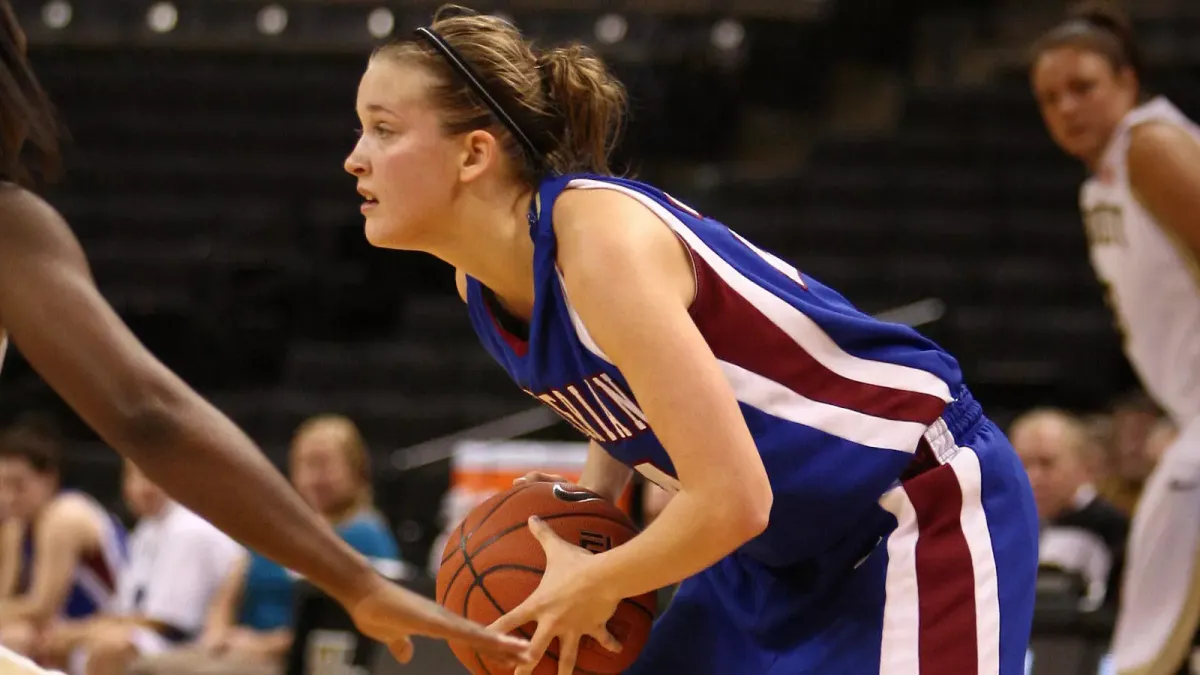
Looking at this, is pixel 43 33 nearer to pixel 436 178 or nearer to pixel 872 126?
pixel 872 126

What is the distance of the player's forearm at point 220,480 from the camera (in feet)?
6.04

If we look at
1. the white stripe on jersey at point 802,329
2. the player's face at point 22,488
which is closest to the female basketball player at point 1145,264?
the white stripe on jersey at point 802,329

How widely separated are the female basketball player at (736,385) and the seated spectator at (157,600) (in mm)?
3985

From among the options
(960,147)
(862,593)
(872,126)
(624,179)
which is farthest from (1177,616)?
(872,126)

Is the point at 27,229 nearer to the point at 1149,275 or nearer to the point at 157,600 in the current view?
the point at 1149,275

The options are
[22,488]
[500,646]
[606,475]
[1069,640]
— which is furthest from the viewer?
[22,488]

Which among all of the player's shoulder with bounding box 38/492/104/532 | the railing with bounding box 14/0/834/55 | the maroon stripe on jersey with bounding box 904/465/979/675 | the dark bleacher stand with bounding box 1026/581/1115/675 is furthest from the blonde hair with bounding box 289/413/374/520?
the railing with bounding box 14/0/834/55

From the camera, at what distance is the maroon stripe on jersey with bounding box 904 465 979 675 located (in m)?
2.45

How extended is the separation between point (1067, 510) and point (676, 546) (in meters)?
3.82

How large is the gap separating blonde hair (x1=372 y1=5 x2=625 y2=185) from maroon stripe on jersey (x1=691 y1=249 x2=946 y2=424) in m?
0.36

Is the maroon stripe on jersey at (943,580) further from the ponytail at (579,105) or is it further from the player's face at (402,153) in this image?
the player's face at (402,153)

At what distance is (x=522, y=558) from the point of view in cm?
251

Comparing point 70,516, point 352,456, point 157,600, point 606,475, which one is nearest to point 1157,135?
point 606,475

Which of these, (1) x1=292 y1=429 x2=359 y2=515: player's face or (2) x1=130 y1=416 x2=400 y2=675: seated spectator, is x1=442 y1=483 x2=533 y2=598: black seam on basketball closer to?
(2) x1=130 y1=416 x2=400 y2=675: seated spectator
